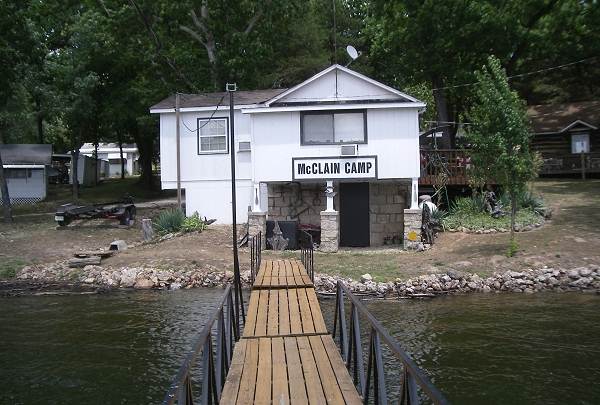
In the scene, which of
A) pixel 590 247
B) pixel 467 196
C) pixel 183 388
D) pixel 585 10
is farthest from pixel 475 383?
pixel 585 10

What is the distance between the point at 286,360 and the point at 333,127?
1607 centimetres

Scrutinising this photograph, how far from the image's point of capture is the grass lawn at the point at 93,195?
32891 millimetres

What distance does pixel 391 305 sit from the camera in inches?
586

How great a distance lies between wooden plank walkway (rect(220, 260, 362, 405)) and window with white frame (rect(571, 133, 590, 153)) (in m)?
32.0

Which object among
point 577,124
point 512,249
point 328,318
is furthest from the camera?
point 577,124

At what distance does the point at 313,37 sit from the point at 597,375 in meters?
31.2

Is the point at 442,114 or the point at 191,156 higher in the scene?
the point at 442,114

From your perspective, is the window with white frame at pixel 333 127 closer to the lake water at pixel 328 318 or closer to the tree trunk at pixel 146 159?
the lake water at pixel 328 318

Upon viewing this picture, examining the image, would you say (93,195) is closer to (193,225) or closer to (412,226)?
(193,225)

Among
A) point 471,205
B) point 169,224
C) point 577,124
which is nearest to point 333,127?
point 471,205

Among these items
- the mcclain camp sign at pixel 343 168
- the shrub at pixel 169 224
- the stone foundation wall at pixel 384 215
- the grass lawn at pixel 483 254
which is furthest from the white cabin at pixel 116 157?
the grass lawn at pixel 483 254

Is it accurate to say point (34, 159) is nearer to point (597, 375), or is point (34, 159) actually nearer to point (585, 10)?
point (585, 10)

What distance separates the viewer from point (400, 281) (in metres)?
16.4

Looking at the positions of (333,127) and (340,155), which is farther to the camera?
(333,127)
